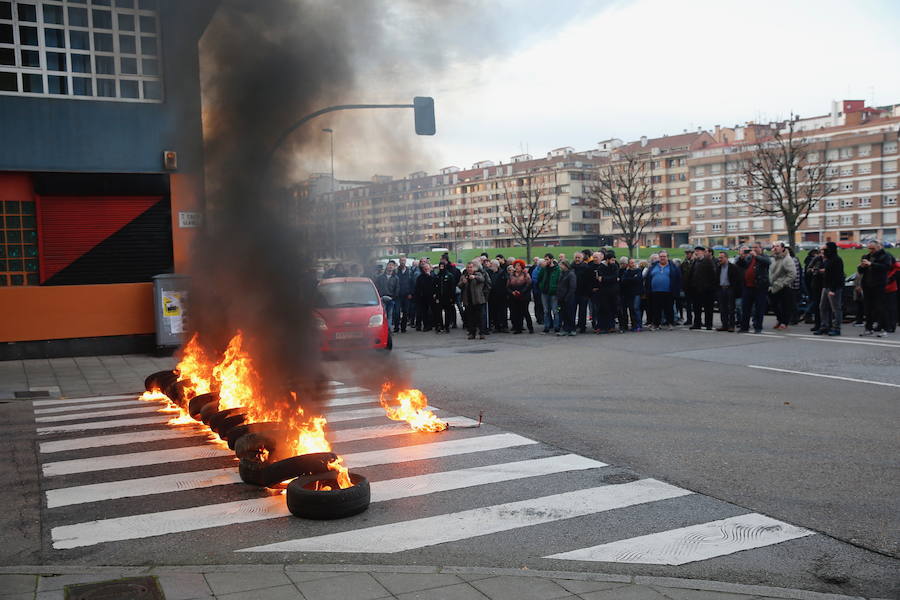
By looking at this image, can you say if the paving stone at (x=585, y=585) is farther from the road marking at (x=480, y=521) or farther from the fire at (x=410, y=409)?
the fire at (x=410, y=409)

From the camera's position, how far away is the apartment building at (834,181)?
89.3 metres

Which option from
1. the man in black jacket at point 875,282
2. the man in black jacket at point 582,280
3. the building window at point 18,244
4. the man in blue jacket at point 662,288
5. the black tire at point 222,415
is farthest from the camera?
the man in blue jacket at point 662,288

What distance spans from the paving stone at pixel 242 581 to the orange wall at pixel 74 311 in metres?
12.8

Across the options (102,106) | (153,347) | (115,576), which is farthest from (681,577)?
(102,106)

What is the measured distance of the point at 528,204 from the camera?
81.9 metres

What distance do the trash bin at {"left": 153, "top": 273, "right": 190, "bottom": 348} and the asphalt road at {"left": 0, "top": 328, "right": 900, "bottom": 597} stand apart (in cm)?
508

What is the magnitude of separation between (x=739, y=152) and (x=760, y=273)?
8886cm

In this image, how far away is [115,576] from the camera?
421 centimetres

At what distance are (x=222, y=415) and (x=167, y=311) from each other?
8688 millimetres

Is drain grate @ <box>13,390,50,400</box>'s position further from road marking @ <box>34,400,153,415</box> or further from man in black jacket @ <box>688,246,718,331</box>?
man in black jacket @ <box>688,246,718,331</box>

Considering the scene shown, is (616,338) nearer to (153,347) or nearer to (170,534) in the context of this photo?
(153,347)

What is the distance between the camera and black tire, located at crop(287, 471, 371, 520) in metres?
5.20

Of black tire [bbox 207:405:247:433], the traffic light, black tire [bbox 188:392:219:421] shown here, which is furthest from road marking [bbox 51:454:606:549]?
black tire [bbox 188:392:219:421]

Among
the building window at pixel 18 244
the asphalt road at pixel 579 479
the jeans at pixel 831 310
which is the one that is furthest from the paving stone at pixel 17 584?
the jeans at pixel 831 310
